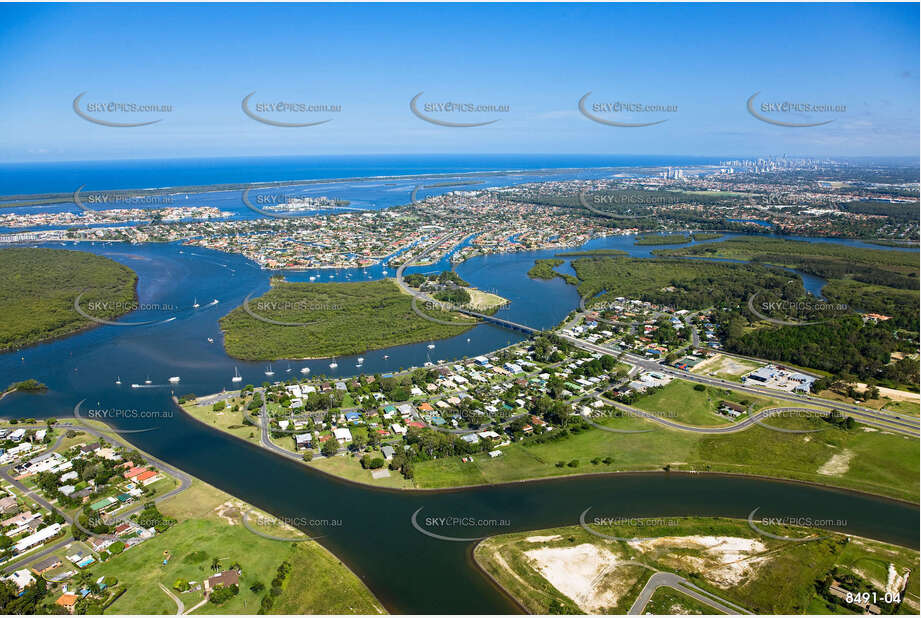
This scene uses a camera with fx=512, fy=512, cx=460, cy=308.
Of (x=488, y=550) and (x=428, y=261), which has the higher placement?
(x=428, y=261)

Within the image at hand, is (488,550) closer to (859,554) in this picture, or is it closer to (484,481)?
(484,481)

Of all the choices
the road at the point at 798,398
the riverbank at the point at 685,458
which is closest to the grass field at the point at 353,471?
the riverbank at the point at 685,458

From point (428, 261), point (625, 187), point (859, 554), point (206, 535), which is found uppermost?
point (625, 187)

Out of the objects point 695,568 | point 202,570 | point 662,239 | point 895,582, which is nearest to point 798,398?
point 895,582

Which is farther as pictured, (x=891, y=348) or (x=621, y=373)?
(x=891, y=348)

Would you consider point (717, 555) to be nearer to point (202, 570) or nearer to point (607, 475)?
point (607, 475)

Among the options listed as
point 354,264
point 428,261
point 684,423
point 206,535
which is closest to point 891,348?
point 684,423

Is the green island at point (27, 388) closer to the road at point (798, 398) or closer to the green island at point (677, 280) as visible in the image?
the road at point (798, 398)
